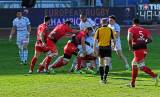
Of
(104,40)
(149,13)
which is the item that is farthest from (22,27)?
(149,13)

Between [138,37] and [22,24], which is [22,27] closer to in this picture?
[22,24]

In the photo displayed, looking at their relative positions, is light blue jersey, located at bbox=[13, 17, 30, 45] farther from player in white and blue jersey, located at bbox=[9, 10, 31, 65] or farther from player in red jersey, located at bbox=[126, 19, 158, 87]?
player in red jersey, located at bbox=[126, 19, 158, 87]

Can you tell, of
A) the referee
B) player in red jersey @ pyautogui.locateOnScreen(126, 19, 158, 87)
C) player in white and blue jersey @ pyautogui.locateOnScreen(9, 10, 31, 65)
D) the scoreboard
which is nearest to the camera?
player in red jersey @ pyautogui.locateOnScreen(126, 19, 158, 87)

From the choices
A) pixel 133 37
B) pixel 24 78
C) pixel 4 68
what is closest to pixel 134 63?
pixel 133 37

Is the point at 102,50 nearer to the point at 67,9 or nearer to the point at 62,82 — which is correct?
the point at 62,82

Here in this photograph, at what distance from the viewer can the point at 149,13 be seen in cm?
4122

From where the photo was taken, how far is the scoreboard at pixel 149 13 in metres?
40.9

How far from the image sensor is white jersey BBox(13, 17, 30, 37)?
1869cm

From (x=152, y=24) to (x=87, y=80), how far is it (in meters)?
30.0

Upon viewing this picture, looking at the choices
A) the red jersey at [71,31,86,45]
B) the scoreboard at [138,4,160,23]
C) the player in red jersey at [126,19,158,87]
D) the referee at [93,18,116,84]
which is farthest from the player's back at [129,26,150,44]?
the scoreboard at [138,4,160,23]

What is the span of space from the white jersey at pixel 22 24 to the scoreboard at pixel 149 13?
2351 centimetres

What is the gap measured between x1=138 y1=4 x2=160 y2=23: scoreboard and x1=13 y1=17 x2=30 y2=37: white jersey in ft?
77.1

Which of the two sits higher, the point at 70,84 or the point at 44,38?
the point at 44,38

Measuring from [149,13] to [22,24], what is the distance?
24396 millimetres
